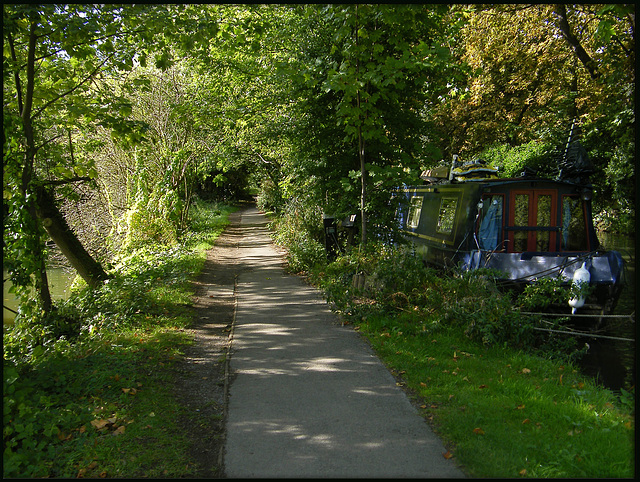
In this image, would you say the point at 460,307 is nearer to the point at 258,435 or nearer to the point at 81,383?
the point at 258,435

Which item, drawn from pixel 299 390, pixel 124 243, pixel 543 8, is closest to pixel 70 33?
pixel 299 390

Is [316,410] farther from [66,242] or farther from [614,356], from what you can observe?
[66,242]

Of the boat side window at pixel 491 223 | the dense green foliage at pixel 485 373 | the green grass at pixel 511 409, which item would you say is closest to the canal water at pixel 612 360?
the dense green foliage at pixel 485 373

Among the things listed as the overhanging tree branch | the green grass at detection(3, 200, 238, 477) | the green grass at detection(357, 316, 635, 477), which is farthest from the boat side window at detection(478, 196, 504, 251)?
the overhanging tree branch

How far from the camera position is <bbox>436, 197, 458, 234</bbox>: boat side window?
10375 mm

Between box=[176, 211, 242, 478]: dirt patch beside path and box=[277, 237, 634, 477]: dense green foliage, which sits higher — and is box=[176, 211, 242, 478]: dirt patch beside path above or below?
below

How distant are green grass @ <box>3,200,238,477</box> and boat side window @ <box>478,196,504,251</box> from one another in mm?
5528

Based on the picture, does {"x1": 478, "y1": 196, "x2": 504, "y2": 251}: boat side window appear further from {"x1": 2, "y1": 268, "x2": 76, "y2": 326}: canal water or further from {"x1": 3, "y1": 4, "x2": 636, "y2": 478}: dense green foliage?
{"x1": 2, "y1": 268, "x2": 76, "y2": 326}: canal water

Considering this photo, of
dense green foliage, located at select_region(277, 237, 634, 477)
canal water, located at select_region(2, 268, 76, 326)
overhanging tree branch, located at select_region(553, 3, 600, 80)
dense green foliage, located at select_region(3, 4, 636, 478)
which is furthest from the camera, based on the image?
overhanging tree branch, located at select_region(553, 3, 600, 80)

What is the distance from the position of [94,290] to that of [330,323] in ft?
13.6

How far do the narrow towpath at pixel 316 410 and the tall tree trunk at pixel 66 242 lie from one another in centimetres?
321

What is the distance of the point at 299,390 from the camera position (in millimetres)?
4938

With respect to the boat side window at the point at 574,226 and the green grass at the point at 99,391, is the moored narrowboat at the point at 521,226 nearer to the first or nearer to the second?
the boat side window at the point at 574,226

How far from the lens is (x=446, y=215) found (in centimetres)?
1078
